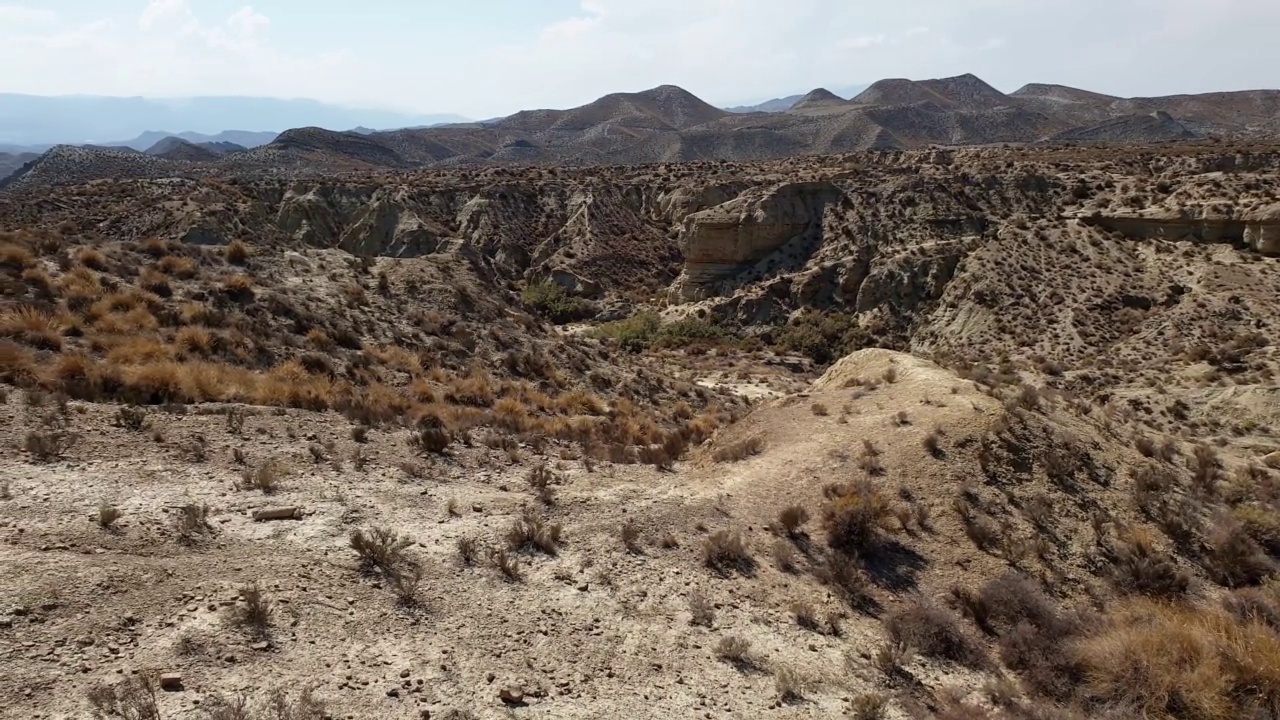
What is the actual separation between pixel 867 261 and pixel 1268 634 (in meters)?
31.0

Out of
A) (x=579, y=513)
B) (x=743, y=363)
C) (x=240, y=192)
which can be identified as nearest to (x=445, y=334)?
(x=579, y=513)

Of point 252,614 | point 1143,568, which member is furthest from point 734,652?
point 1143,568

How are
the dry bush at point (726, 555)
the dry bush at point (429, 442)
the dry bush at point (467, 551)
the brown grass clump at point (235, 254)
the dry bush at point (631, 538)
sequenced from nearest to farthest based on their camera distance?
the dry bush at point (467, 551), the dry bush at point (726, 555), the dry bush at point (631, 538), the dry bush at point (429, 442), the brown grass clump at point (235, 254)

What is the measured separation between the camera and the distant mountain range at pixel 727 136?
92.6 metres

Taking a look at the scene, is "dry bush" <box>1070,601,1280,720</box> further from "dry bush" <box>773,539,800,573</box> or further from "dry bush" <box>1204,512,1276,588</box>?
"dry bush" <box>773,539,800,573</box>

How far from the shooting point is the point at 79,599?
18.7 feet

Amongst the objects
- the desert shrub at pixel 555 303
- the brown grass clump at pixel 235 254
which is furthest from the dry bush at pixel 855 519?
the desert shrub at pixel 555 303

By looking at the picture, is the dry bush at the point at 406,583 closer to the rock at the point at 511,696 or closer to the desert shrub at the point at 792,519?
the rock at the point at 511,696

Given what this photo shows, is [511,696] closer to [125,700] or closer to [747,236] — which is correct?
[125,700]

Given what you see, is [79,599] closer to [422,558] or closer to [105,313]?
[422,558]

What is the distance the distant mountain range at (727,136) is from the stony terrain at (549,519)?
7280cm

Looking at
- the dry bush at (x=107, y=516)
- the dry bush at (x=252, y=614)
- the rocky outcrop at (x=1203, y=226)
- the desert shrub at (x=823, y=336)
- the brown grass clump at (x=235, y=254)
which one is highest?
the rocky outcrop at (x=1203, y=226)

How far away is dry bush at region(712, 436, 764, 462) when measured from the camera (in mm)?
11641

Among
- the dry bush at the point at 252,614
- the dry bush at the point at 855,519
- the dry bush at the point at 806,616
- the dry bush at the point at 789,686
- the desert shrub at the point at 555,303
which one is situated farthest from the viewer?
the desert shrub at the point at 555,303
